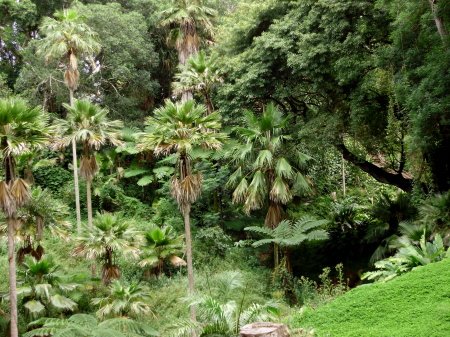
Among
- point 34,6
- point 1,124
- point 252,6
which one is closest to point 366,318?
point 1,124

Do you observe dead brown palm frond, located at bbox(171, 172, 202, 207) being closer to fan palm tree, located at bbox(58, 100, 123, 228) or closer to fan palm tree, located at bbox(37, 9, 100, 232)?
fan palm tree, located at bbox(58, 100, 123, 228)

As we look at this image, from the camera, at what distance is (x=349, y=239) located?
17703mm

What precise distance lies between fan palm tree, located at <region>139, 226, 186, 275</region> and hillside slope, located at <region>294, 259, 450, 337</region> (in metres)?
7.40

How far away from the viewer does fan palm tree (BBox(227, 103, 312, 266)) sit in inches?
574

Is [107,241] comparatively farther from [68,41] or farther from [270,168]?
[68,41]

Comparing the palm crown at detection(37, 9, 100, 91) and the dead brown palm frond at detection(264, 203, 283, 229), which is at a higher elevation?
the palm crown at detection(37, 9, 100, 91)

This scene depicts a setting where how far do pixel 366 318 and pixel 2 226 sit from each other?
10342 millimetres

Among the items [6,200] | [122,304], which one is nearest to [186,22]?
[6,200]

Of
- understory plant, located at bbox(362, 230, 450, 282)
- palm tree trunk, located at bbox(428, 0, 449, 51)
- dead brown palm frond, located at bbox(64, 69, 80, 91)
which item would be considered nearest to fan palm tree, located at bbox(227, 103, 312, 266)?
palm tree trunk, located at bbox(428, 0, 449, 51)

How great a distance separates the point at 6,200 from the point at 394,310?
341 inches

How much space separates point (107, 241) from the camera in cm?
1249

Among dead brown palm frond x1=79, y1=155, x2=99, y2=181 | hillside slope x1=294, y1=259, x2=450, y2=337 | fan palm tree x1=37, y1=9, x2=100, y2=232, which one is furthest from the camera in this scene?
fan palm tree x1=37, y1=9, x2=100, y2=232

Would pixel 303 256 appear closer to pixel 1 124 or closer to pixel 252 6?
pixel 252 6

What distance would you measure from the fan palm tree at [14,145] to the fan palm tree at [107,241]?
238 centimetres
